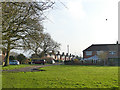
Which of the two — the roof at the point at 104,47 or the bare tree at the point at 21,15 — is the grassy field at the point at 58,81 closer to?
Answer: the bare tree at the point at 21,15

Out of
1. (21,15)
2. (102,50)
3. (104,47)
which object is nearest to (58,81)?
(21,15)

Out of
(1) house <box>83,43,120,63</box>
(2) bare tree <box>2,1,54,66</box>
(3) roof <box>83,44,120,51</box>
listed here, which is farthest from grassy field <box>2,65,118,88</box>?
(3) roof <box>83,44,120,51</box>

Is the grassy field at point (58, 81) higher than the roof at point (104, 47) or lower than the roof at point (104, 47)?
lower

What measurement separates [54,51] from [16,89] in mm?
61391

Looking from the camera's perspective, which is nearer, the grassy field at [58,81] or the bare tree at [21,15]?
the bare tree at [21,15]

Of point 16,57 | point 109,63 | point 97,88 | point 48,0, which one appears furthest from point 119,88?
point 16,57

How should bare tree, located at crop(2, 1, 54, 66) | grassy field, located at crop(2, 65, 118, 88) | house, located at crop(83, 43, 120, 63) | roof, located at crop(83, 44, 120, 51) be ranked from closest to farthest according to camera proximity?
bare tree, located at crop(2, 1, 54, 66) < grassy field, located at crop(2, 65, 118, 88) < house, located at crop(83, 43, 120, 63) < roof, located at crop(83, 44, 120, 51)

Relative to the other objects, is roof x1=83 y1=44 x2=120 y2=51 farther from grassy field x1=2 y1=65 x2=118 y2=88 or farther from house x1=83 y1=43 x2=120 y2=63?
grassy field x1=2 y1=65 x2=118 y2=88

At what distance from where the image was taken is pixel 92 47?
228 feet

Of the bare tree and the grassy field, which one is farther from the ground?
the bare tree

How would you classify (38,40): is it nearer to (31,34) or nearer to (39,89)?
(31,34)

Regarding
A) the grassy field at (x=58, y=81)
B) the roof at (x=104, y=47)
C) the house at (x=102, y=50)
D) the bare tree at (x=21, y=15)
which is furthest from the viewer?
the roof at (x=104, y=47)

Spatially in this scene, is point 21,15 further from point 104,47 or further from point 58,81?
point 104,47

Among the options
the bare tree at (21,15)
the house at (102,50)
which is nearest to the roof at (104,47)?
the house at (102,50)
